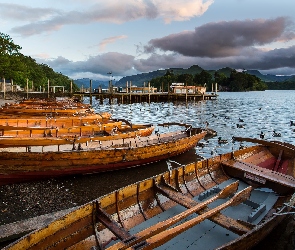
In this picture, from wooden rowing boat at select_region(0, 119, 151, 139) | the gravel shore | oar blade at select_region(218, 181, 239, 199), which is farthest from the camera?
wooden rowing boat at select_region(0, 119, 151, 139)

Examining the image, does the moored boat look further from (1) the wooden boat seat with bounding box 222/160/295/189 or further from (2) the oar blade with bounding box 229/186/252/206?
(2) the oar blade with bounding box 229/186/252/206

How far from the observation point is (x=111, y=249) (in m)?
5.03

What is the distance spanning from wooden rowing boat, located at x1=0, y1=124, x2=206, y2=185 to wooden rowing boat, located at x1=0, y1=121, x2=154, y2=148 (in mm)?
519

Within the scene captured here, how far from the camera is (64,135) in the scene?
60.6 ft

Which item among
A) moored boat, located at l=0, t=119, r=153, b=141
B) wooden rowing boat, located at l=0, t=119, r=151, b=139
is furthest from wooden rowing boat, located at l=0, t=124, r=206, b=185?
wooden rowing boat, located at l=0, t=119, r=151, b=139

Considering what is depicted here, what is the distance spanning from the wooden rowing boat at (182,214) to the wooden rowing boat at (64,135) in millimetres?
8500

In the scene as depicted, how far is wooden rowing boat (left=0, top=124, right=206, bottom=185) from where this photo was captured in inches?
502

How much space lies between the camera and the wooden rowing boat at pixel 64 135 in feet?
50.8

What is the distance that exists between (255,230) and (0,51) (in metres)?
68.6

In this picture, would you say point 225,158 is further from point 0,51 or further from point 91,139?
point 0,51

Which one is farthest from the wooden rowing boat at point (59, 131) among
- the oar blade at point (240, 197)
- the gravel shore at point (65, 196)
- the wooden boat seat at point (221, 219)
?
the oar blade at point (240, 197)

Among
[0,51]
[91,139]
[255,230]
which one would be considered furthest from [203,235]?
[0,51]

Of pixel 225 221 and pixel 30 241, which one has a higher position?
pixel 30 241

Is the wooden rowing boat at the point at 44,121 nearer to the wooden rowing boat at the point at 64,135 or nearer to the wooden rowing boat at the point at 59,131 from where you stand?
the wooden rowing boat at the point at 59,131
